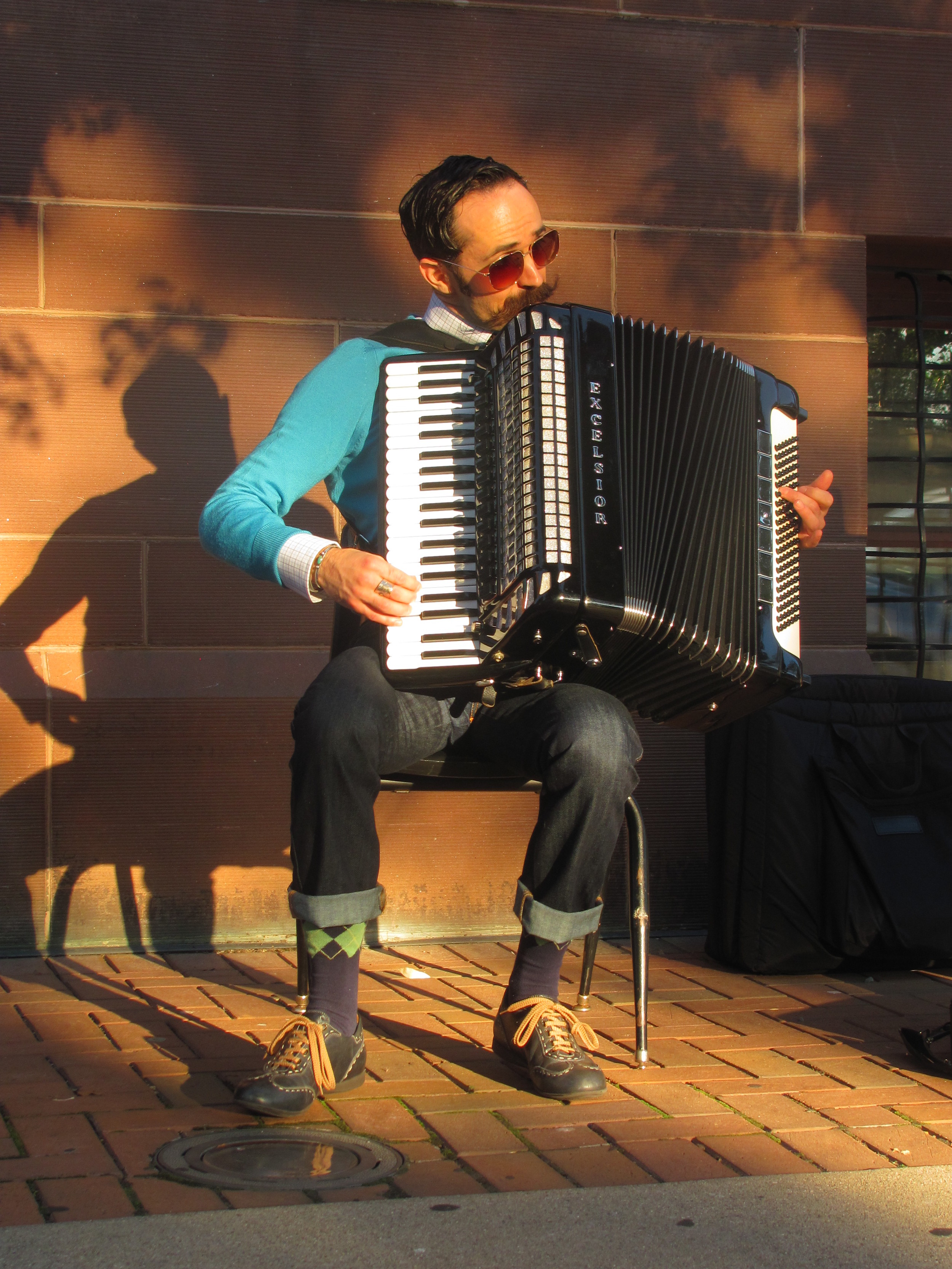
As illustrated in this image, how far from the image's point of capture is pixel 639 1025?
227 cm

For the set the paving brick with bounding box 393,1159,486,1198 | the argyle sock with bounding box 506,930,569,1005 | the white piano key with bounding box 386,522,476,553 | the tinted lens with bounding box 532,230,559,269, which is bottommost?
the paving brick with bounding box 393,1159,486,1198

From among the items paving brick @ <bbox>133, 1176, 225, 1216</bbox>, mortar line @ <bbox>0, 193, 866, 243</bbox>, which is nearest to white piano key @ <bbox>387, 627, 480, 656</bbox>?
paving brick @ <bbox>133, 1176, 225, 1216</bbox>

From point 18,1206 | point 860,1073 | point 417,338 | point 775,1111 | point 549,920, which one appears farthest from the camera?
point 417,338

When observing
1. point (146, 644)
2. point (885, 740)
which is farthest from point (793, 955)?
point (146, 644)

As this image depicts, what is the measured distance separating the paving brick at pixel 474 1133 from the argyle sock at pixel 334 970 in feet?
0.71

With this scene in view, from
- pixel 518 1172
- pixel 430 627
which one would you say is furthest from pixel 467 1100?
pixel 430 627

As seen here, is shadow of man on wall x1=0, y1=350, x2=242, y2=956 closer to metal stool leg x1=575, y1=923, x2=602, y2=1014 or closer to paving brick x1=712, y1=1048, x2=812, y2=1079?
metal stool leg x1=575, y1=923, x2=602, y2=1014

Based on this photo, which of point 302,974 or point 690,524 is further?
point 302,974

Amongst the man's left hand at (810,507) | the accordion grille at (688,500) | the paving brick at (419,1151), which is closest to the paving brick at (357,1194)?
the paving brick at (419,1151)

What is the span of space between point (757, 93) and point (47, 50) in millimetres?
1947

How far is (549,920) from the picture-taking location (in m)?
2.17

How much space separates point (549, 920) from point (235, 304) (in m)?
1.99

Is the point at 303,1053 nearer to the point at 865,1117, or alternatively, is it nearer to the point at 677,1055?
the point at 677,1055

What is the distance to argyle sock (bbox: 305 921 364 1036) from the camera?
2.06 meters
